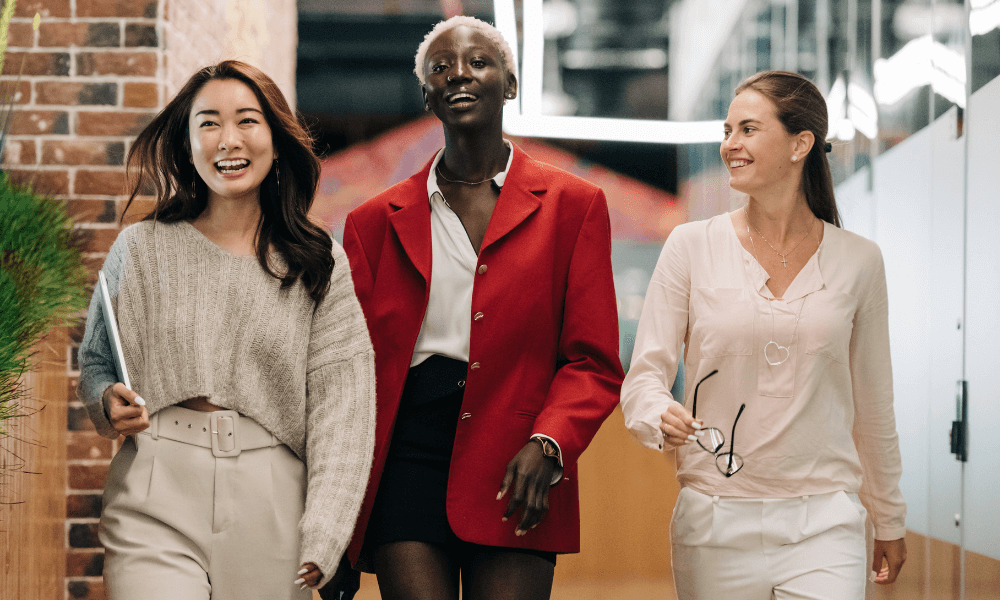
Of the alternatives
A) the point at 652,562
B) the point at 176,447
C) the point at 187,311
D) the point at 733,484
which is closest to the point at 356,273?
the point at 187,311

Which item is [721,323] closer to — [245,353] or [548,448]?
[548,448]

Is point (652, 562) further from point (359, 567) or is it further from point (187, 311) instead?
point (187, 311)

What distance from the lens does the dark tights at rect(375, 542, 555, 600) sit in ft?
7.29

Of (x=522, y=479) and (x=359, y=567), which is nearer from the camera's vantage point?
(x=522, y=479)

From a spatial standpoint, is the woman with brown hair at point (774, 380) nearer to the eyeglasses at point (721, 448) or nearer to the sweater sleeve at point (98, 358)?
the eyeglasses at point (721, 448)

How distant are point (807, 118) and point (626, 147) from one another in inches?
94.2

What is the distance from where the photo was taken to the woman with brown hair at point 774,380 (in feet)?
7.43

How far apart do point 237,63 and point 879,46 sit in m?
2.13

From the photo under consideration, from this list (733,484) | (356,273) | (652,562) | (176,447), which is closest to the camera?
(176,447)

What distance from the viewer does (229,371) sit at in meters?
2.18

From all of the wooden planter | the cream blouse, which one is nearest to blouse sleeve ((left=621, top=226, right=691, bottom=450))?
the cream blouse

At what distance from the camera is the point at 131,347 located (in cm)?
221

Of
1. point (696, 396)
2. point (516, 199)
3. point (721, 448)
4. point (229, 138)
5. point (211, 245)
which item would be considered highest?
point (229, 138)

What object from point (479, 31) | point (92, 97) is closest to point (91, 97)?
point (92, 97)
